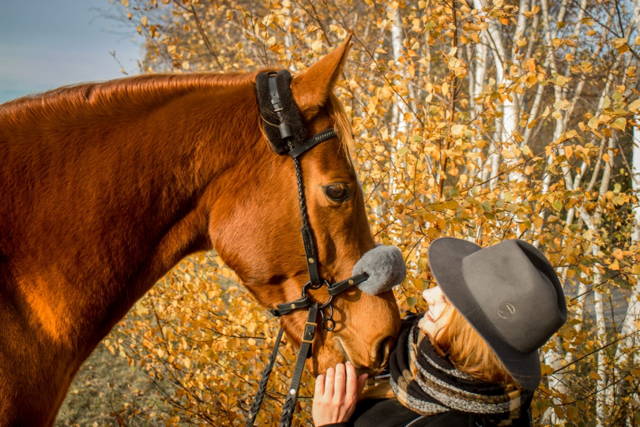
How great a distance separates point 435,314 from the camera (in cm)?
172

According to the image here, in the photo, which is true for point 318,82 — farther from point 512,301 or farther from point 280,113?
point 512,301

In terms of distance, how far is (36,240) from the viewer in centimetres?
147

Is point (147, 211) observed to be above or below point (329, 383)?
above

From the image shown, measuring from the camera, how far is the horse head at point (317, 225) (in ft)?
5.64

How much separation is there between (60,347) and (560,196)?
2.84 m

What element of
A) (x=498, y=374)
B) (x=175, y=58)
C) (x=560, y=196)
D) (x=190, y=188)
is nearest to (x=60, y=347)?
(x=190, y=188)

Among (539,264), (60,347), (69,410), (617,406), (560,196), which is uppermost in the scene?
(60,347)

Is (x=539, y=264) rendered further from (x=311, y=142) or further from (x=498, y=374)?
(x=311, y=142)

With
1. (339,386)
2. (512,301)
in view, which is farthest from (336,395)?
(512,301)

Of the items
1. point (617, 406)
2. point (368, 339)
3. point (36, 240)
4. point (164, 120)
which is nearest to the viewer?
point (36, 240)

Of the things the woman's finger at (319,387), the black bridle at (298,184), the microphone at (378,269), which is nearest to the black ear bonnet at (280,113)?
the black bridle at (298,184)

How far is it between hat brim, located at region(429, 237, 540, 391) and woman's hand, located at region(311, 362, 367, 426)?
57 centimetres

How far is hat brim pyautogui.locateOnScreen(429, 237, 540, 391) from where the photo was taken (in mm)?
1406

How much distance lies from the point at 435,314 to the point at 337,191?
2.17 ft
